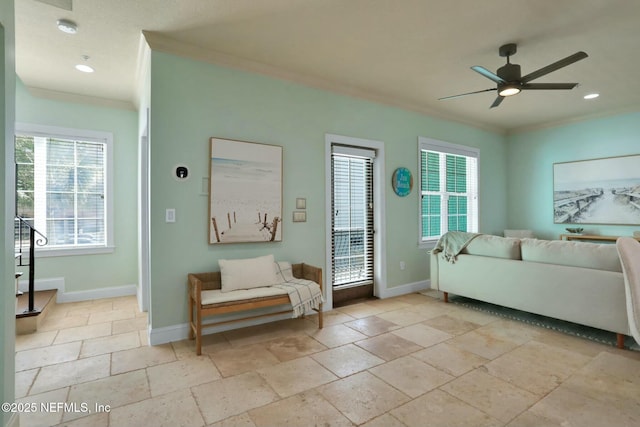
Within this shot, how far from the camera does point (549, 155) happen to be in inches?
226

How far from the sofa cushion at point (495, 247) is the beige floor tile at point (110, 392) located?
3577 millimetres

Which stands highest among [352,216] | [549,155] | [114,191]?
[549,155]

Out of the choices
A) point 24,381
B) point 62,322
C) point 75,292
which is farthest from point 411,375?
point 75,292

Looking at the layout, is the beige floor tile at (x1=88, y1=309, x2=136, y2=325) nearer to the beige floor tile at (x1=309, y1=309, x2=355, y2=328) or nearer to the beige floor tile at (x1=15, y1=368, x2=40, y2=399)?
the beige floor tile at (x1=15, y1=368, x2=40, y2=399)

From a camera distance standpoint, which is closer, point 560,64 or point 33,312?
point 560,64

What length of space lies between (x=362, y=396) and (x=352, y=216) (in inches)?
97.3

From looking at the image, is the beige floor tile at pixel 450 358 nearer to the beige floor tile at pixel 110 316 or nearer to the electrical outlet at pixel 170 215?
the electrical outlet at pixel 170 215

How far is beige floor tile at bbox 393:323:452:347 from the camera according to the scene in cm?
293

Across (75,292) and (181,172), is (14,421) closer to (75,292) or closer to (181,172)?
(181,172)

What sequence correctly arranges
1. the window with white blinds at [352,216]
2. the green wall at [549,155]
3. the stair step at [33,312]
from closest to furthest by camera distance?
the stair step at [33,312] < the window with white blinds at [352,216] < the green wall at [549,155]

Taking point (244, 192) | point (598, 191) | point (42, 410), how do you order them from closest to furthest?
1. point (42, 410)
2. point (244, 192)
3. point (598, 191)

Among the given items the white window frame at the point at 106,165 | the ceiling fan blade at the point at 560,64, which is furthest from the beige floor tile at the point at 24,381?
the ceiling fan blade at the point at 560,64

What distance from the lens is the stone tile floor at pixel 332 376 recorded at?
1.87 m

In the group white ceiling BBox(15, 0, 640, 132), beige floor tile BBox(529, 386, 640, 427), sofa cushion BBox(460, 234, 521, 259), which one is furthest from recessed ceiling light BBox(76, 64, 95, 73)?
beige floor tile BBox(529, 386, 640, 427)
